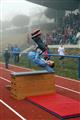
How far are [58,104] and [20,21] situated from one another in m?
21.2

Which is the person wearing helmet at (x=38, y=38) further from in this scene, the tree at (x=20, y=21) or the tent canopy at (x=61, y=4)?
the tree at (x=20, y=21)

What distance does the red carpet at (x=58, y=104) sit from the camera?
7.67 m

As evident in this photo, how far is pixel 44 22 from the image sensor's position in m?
29.2

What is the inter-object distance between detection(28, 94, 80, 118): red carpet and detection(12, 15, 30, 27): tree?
19.5 metres

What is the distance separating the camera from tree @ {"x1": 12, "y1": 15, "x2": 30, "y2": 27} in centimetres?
2941

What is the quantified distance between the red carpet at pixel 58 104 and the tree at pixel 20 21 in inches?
767

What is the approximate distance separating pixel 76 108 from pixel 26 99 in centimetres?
224

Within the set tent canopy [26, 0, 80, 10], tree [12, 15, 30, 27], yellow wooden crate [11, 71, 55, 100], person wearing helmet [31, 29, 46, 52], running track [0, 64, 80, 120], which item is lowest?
running track [0, 64, 80, 120]

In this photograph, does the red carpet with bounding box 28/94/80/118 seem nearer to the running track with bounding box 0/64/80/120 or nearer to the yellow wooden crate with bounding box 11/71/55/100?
the running track with bounding box 0/64/80/120

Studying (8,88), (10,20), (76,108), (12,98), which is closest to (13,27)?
(10,20)

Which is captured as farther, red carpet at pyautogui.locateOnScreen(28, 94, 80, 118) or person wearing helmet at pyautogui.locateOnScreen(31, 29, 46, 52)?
person wearing helmet at pyautogui.locateOnScreen(31, 29, 46, 52)

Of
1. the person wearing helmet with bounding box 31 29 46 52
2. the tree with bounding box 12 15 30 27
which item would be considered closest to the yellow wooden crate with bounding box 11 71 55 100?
the person wearing helmet with bounding box 31 29 46 52

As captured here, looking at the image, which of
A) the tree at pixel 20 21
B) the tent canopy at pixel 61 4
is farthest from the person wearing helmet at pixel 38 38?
the tree at pixel 20 21

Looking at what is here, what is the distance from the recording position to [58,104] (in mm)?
8703
